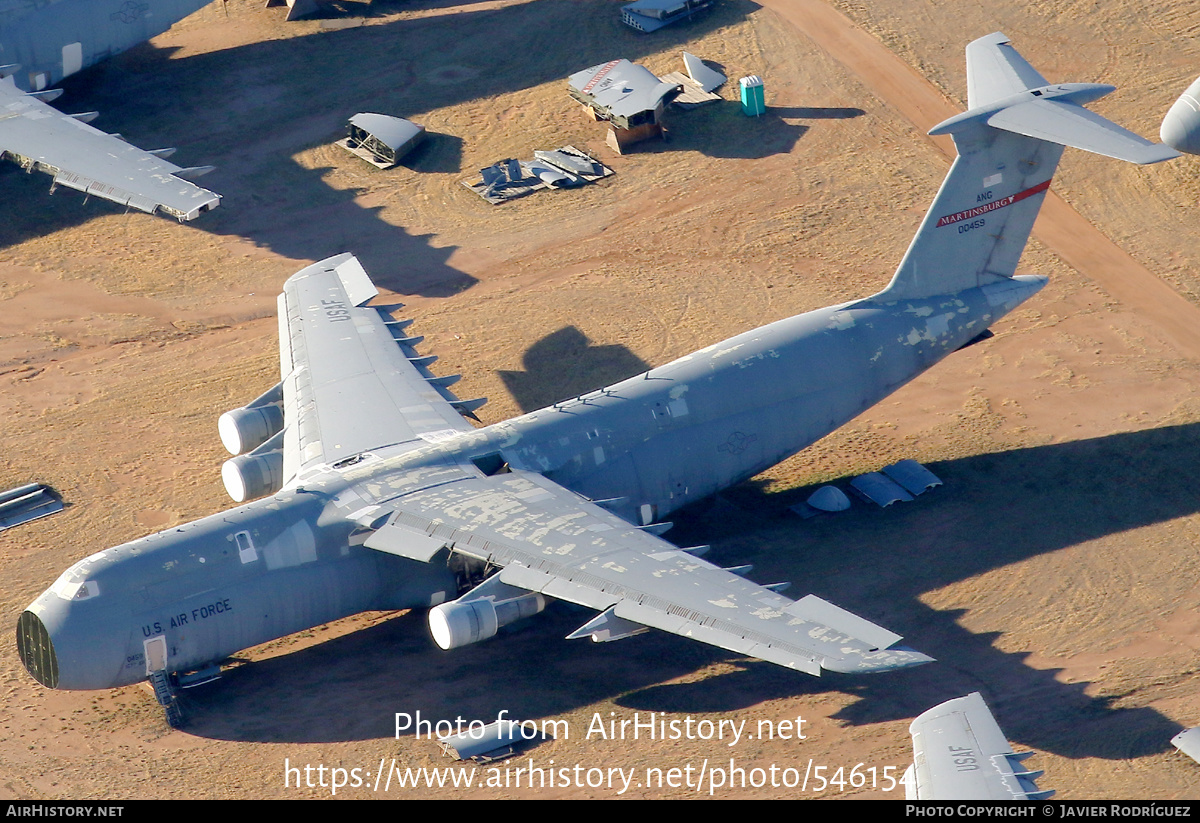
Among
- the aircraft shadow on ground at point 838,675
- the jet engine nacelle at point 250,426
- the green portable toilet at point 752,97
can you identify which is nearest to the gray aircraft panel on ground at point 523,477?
the jet engine nacelle at point 250,426

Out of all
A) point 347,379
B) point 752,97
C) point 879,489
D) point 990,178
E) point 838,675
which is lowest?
point 838,675

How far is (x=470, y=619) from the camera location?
1318 inches

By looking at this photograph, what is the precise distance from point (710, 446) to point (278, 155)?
3171 centimetres

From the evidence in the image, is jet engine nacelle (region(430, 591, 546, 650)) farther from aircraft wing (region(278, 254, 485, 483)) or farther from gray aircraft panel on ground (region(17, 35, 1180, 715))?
aircraft wing (region(278, 254, 485, 483))

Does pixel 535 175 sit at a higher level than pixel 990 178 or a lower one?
lower

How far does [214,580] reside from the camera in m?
34.2

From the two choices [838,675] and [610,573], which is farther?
[838,675]

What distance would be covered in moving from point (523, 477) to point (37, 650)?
12.7 m

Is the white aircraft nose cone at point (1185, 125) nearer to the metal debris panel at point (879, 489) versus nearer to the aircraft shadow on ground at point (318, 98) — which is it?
the metal debris panel at point (879, 489)

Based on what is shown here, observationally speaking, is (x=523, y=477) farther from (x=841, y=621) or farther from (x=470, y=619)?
(x=841, y=621)

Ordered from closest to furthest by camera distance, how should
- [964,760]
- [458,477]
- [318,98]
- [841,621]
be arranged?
[964,760] < [841,621] < [458,477] < [318,98]

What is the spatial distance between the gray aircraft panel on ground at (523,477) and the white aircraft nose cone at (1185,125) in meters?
11.9

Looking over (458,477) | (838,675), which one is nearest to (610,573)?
(458,477)

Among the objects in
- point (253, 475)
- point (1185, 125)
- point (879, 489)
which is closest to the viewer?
point (253, 475)
